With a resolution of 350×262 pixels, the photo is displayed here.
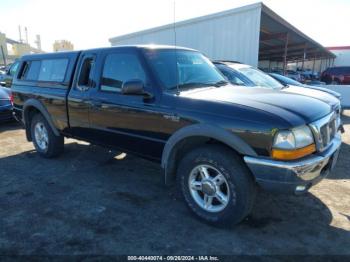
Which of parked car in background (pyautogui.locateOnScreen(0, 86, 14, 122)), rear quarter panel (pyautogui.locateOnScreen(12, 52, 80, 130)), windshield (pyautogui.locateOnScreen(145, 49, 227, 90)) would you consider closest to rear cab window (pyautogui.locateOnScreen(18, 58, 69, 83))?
rear quarter panel (pyautogui.locateOnScreen(12, 52, 80, 130))

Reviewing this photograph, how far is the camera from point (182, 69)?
3.88m

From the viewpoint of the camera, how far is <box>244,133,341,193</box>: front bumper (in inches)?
104

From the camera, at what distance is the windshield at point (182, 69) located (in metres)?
3.58

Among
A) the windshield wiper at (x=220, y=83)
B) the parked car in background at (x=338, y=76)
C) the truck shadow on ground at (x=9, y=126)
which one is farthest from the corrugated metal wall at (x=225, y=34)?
the parked car in background at (x=338, y=76)

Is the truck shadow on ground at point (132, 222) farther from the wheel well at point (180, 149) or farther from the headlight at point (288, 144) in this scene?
the headlight at point (288, 144)

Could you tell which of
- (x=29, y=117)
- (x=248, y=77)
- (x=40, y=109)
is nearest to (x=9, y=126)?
(x=29, y=117)

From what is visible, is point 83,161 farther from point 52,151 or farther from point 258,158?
point 258,158

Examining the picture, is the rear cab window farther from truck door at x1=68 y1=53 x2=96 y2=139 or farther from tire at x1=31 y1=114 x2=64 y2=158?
tire at x1=31 y1=114 x2=64 y2=158

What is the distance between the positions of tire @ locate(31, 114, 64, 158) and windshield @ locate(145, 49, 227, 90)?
8.71ft

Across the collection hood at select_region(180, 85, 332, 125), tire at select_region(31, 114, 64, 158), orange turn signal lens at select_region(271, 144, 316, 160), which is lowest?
tire at select_region(31, 114, 64, 158)

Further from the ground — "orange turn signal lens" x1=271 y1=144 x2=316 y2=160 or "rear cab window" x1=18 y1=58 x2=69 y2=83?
"rear cab window" x1=18 y1=58 x2=69 y2=83

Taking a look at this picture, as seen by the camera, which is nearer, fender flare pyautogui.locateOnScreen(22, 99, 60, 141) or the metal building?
fender flare pyautogui.locateOnScreen(22, 99, 60, 141)

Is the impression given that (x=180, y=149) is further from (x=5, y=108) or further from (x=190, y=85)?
→ (x=5, y=108)

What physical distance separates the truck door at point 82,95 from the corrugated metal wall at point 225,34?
28.8 feet
